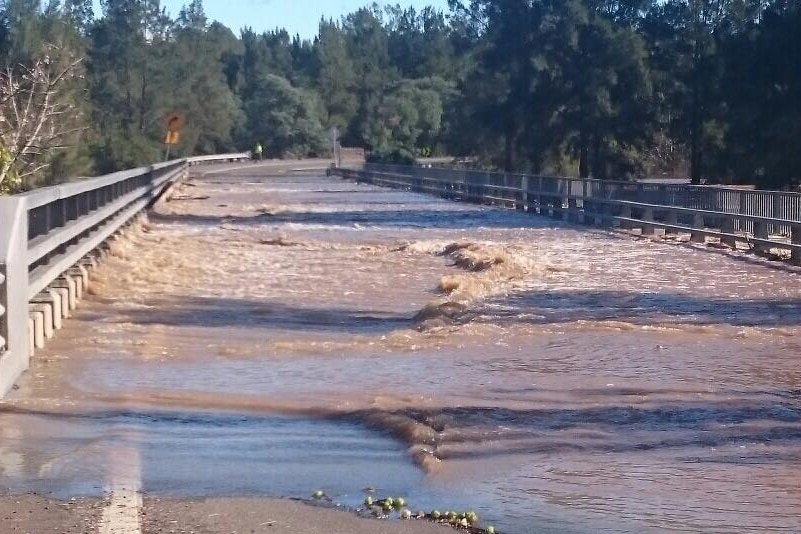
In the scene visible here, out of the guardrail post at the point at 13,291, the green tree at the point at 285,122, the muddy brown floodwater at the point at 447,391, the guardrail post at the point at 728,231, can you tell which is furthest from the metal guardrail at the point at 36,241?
the green tree at the point at 285,122

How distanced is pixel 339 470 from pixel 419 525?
→ 1.36m

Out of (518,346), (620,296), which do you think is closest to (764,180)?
(620,296)

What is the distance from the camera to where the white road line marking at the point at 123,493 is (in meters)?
6.73

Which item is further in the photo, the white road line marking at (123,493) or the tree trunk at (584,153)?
the tree trunk at (584,153)

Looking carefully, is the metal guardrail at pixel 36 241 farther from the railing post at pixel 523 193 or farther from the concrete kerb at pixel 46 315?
the railing post at pixel 523 193

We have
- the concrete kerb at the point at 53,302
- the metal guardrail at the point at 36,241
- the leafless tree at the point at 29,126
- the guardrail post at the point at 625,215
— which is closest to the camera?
the metal guardrail at the point at 36,241

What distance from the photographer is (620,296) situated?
1753 cm

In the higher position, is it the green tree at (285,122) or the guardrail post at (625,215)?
the green tree at (285,122)

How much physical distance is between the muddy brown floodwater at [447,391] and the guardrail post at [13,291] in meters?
0.27

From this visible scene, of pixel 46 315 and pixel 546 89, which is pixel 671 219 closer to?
pixel 46 315

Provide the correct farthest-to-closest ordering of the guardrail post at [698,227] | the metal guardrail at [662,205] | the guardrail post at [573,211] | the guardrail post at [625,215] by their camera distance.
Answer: the guardrail post at [573,211] → the guardrail post at [625,215] → the guardrail post at [698,227] → the metal guardrail at [662,205]

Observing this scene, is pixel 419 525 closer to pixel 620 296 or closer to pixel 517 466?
pixel 517 466

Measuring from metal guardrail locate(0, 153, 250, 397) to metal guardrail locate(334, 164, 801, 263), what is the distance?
10.9 meters

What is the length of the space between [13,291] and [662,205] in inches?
871
